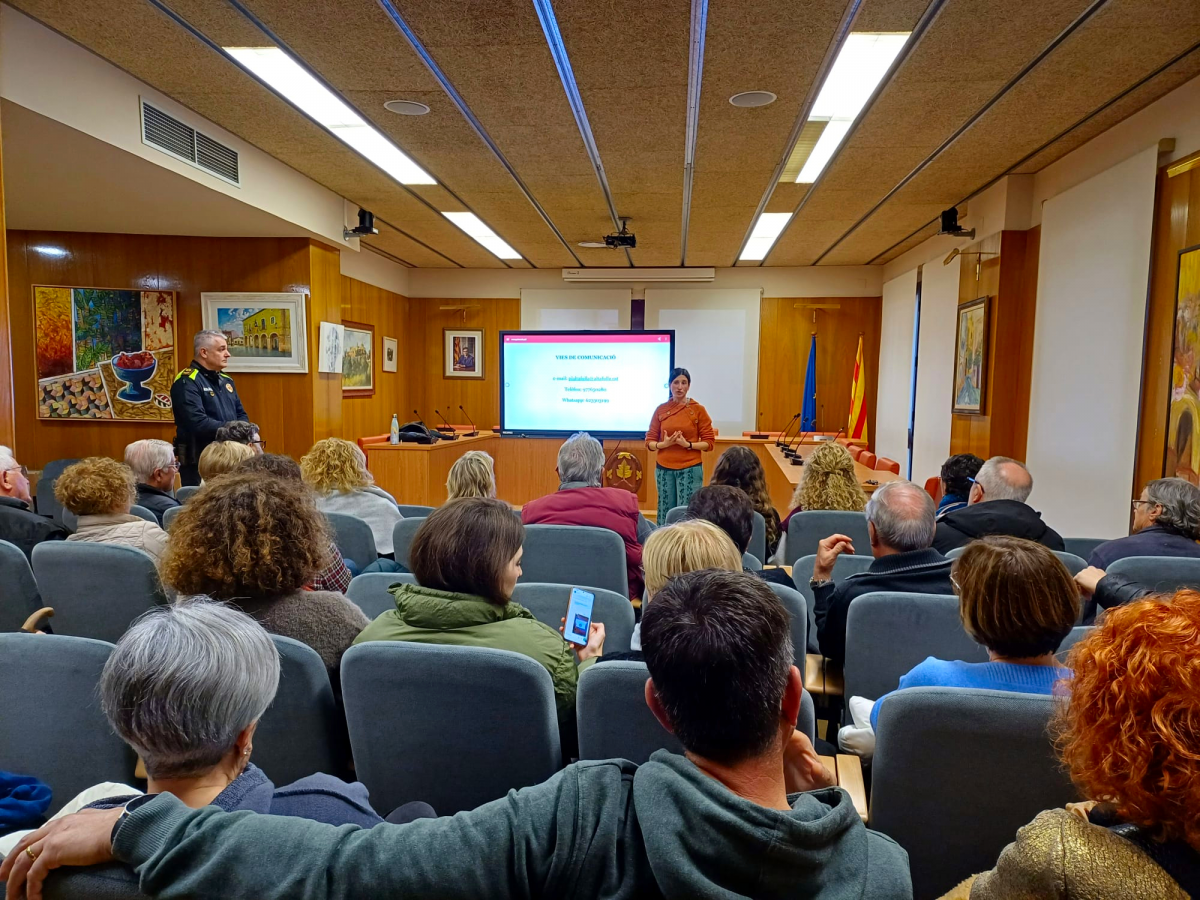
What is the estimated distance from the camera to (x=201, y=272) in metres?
6.15

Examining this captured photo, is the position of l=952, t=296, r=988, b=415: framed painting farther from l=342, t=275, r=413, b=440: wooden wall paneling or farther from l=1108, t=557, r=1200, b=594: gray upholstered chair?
l=342, t=275, r=413, b=440: wooden wall paneling

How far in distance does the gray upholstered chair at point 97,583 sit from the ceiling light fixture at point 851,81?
3700 mm

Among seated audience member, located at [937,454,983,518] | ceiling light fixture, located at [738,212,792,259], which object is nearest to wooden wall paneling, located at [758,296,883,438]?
ceiling light fixture, located at [738,212,792,259]

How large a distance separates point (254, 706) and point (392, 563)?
2.01m

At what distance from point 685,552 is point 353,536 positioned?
6.21 feet

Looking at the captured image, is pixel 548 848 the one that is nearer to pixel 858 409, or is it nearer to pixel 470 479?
pixel 470 479

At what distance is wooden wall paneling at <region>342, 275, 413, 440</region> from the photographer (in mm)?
7996

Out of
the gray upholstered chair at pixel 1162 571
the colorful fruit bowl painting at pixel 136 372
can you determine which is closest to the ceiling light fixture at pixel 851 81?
the gray upholstered chair at pixel 1162 571

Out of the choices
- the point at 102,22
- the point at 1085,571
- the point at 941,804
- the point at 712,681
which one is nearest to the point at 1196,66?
the point at 1085,571

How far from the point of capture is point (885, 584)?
199cm

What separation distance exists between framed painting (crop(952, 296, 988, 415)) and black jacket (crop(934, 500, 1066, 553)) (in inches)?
143

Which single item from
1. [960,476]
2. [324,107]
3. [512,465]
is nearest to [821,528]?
[960,476]

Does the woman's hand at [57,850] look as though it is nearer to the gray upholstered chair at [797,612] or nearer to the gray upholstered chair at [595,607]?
the gray upholstered chair at [595,607]

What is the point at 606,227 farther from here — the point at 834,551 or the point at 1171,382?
the point at 834,551
